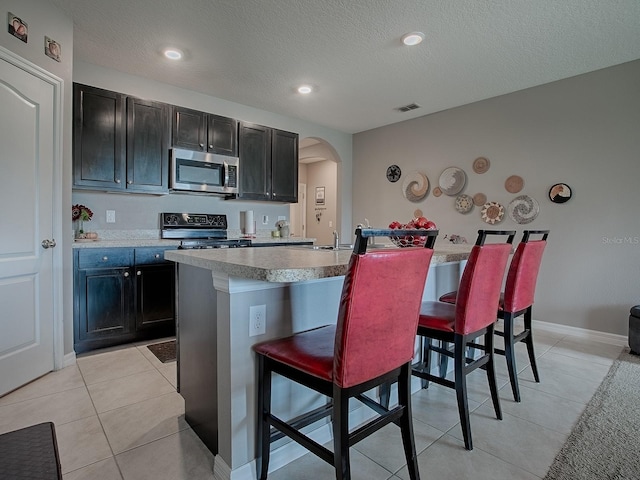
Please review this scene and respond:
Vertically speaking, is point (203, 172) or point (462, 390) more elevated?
point (203, 172)

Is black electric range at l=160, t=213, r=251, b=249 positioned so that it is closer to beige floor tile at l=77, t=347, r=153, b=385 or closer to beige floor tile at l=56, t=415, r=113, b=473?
beige floor tile at l=77, t=347, r=153, b=385

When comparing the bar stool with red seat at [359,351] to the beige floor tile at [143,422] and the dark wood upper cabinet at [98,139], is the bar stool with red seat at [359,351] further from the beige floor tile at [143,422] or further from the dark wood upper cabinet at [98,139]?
the dark wood upper cabinet at [98,139]

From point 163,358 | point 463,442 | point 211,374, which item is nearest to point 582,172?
point 463,442

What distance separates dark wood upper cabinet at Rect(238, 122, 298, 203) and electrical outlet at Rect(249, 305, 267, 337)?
2.99 metres

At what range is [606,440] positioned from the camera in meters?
1.77

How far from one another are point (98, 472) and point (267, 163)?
141 inches

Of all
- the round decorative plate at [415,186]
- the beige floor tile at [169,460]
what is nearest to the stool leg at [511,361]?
the beige floor tile at [169,460]

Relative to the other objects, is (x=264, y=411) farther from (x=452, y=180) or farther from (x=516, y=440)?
(x=452, y=180)

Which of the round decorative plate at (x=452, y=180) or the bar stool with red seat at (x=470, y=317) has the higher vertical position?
the round decorative plate at (x=452, y=180)

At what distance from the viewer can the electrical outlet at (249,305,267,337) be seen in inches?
56.5

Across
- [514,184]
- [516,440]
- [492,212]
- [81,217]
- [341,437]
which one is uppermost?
[514,184]

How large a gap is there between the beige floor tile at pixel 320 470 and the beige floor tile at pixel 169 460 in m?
0.33

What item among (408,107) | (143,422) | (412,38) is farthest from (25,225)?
(408,107)

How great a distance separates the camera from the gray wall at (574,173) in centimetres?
329
